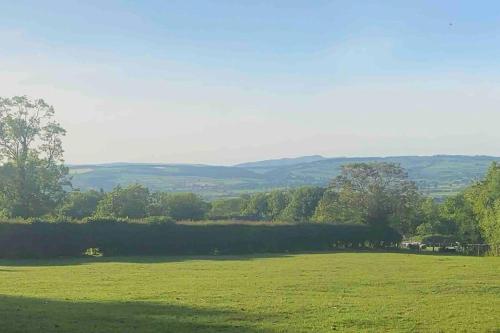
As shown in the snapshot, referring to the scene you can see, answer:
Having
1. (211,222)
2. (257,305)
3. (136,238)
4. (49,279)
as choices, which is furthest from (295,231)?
(257,305)

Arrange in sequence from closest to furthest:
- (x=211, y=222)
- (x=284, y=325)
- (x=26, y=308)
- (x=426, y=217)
Answer: (x=284, y=325) → (x=26, y=308) → (x=211, y=222) → (x=426, y=217)

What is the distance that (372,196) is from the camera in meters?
91.6

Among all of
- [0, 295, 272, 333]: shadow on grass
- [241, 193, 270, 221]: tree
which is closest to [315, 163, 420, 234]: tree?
[241, 193, 270, 221]: tree

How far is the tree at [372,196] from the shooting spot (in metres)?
91.3

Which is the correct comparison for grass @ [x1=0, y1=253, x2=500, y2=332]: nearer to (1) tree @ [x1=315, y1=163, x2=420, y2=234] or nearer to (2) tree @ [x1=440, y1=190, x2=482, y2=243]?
(1) tree @ [x1=315, y1=163, x2=420, y2=234]

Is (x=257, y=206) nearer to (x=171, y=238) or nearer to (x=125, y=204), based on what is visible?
(x=125, y=204)

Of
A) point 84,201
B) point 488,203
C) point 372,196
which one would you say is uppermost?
point 372,196

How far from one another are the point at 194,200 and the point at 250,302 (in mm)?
86046

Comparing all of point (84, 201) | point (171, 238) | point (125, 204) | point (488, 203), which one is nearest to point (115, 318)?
point (171, 238)

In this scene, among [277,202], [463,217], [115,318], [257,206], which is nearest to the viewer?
[115,318]

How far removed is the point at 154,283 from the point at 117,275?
545cm

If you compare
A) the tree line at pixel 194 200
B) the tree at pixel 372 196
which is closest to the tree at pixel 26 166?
the tree line at pixel 194 200

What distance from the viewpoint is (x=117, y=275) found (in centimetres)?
3206

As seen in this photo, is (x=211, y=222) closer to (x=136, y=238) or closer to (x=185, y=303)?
(x=136, y=238)
